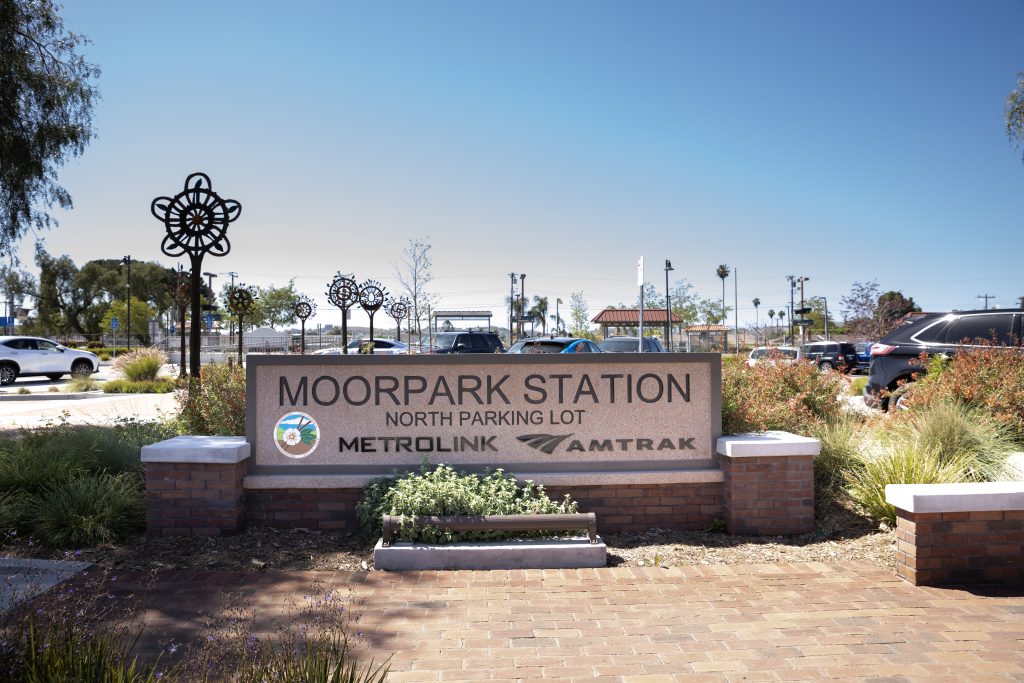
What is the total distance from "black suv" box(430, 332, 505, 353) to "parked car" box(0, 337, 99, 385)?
11.8 metres

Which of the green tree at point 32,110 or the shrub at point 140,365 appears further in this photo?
the shrub at point 140,365

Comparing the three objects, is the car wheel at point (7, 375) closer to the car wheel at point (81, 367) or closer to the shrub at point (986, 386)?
the car wheel at point (81, 367)

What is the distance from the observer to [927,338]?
10773 mm

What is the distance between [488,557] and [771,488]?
7.85 feet

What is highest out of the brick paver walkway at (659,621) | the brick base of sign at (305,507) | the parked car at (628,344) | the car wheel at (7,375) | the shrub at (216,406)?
the parked car at (628,344)

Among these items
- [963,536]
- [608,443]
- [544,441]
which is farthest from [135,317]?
[963,536]

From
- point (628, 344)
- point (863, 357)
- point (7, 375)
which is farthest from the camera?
point (863, 357)

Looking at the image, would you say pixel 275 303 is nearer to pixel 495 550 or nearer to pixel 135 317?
pixel 135 317

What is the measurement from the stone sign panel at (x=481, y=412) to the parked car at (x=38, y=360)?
2087 centimetres

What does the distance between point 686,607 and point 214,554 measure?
130 inches

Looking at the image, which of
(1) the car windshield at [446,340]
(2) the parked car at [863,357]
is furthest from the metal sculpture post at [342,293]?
(2) the parked car at [863,357]

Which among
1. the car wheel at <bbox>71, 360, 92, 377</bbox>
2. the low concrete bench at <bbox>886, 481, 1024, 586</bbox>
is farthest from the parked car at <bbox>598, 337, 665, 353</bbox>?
the car wheel at <bbox>71, 360, 92, 377</bbox>

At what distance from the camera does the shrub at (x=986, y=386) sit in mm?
7184

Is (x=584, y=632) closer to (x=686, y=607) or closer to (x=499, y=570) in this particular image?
(x=686, y=607)
